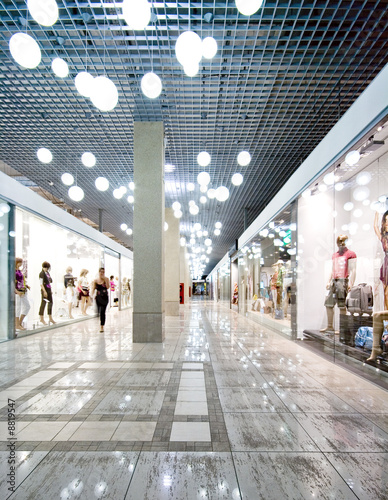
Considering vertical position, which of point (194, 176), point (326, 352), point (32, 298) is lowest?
point (326, 352)

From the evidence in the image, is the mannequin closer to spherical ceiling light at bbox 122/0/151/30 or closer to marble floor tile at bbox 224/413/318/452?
marble floor tile at bbox 224/413/318/452

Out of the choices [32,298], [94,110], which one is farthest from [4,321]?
[94,110]

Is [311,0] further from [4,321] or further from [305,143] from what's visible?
[4,321]

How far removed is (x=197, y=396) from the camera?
3.32 meters

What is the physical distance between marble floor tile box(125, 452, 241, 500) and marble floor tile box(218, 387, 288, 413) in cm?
86

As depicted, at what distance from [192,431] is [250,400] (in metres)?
0.87

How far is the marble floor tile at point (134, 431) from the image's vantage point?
7.84 feet

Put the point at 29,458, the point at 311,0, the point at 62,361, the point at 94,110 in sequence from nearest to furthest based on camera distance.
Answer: the point at 29,458
the point at 311,0
the point at 62,361
the point at 94,110

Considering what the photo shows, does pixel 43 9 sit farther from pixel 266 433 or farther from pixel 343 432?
pixel 343 432

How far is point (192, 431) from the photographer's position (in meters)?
2.51

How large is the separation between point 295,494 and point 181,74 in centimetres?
572

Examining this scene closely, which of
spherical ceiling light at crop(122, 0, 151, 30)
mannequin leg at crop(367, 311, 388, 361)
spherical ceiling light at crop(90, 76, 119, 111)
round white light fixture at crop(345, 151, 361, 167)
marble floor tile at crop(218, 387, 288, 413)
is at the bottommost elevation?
marble floor tile at crop(218, 387, 288, 413)

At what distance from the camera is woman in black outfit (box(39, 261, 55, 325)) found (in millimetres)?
9079

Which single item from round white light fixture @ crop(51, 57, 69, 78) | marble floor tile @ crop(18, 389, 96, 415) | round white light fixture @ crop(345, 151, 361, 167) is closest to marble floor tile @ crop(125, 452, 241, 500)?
marble floor tile @ crop(18, 389, 96, 415)
